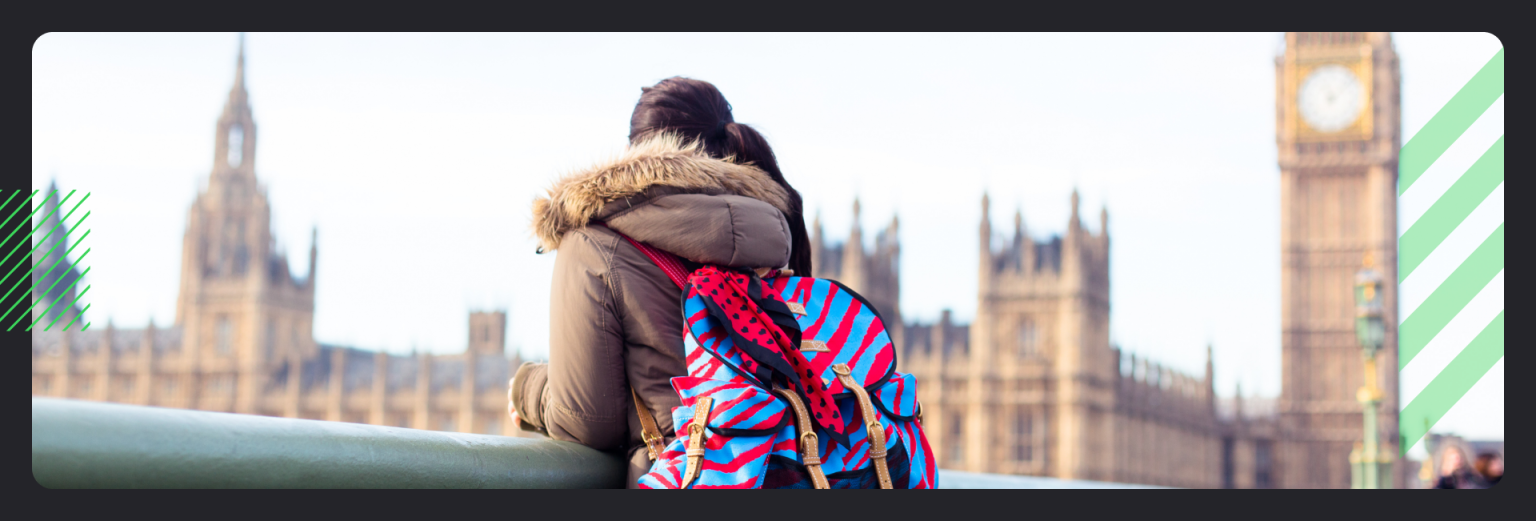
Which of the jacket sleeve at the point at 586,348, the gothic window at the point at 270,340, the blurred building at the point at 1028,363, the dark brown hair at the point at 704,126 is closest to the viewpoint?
the jacket sleeve at the point at 586,348

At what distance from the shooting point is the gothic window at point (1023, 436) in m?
32.2

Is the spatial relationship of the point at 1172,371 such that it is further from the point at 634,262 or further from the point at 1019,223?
the point at 634,262

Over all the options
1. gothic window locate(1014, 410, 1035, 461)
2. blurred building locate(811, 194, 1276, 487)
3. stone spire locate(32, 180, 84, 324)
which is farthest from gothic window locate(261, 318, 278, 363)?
stone spire locate(32, 180, 84, 324)

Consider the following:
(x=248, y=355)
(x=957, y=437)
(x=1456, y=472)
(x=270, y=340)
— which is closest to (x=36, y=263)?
(x=1456, y=472)

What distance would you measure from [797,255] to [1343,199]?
3868 centimetres

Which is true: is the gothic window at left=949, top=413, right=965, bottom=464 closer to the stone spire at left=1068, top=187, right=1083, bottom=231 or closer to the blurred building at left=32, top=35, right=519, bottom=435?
the stone spire at left=1068, top=187, right=1083, bottom=231

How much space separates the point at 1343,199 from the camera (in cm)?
3878

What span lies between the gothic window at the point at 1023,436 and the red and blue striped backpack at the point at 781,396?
1190 inches

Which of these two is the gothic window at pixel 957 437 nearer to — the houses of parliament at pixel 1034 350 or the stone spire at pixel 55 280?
the houses of parliament at pixel 1034 350

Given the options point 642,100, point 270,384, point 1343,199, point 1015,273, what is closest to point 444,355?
point 270,384

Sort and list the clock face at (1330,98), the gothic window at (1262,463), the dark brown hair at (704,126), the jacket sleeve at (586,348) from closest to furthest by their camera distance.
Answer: the jacket sleeve at (586,348) → the dark brown hair at (704,126) → the gothic window at (1262,463) → the clock face at (1330,98)

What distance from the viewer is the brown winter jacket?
96.3 inches

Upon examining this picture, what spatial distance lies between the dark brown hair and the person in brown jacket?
0.46ft

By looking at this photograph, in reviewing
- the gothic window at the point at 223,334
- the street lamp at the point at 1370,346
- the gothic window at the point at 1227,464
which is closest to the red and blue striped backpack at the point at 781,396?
the street lamp at the point at 1370,346
